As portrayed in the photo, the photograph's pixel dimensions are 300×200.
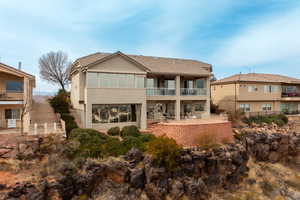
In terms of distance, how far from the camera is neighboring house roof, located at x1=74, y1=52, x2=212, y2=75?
2134 cm

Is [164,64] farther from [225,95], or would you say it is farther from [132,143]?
[132,143]

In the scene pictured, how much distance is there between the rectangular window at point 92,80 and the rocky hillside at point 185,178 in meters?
8.16

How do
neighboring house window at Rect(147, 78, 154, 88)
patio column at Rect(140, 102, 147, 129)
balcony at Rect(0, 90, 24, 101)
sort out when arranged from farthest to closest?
neighboring house window at Rect(147, 78, 154, 88), patio column at Rect(140, 102, 147, 129), balcony at Rect(0, 90, 24, 101)

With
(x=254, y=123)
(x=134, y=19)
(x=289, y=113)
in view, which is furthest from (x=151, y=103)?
(x=289, y=113)

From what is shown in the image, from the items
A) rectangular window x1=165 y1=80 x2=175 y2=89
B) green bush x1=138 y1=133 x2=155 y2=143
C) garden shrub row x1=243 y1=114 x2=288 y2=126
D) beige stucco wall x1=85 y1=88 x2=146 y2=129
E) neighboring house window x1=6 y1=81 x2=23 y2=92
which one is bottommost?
green bush x1=138 y1=133 x2=155 y2=143

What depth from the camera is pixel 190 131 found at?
1811 centimetres

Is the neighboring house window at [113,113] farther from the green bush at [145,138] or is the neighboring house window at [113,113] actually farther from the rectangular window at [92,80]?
the green bush at [145,138]

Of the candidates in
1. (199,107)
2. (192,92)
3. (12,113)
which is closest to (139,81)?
(192,92)

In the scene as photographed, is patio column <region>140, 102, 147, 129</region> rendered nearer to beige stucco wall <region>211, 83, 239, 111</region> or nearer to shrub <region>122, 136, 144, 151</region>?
shrub <region>122, 136, 144, 151</region>

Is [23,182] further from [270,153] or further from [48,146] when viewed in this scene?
[270,153]

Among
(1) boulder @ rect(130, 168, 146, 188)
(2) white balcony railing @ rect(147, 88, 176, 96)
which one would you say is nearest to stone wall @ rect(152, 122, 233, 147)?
(2) white balcony railing @ rect(147, 88, 176, 96)

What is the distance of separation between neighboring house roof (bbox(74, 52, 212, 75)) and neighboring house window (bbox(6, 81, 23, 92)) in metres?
7.38

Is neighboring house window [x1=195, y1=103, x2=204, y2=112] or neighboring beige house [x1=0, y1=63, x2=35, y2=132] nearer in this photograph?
neighboring beige house [x1=0, y1=63, x2=35, y2=132]

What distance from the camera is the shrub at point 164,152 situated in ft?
47.5
